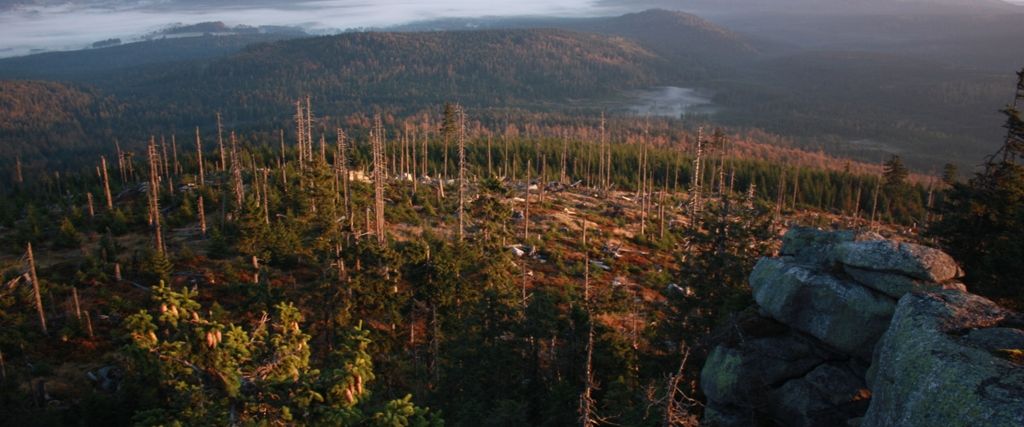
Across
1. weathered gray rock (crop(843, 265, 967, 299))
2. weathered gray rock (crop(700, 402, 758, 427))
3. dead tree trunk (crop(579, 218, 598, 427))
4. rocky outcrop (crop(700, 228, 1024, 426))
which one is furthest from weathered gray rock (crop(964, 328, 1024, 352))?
dead tree trunk (crop(579, 218, 598, 427))

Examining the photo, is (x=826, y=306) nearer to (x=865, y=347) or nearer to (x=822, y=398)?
(x=865, y=347)

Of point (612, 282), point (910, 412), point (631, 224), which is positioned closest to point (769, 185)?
point (631, 224)

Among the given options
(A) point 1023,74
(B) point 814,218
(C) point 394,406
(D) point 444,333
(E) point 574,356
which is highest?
(A) point 1023,74

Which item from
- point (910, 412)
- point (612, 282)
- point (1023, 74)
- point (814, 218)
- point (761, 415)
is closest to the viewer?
point (910, 412)

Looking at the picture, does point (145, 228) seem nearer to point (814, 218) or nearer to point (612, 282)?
point (612, 282)

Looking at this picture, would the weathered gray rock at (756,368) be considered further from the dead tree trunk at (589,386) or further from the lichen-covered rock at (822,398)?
the dead tree trunk at (589,386)
